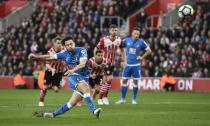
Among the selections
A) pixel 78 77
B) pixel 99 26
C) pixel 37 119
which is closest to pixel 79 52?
pixel 78 77

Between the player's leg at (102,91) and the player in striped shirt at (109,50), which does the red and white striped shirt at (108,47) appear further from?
the player's leg at (102,91)

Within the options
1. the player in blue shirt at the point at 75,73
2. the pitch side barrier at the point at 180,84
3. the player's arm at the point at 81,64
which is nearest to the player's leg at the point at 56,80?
the player in blue shirt at the point at 75,73

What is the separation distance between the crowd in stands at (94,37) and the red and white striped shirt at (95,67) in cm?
1197

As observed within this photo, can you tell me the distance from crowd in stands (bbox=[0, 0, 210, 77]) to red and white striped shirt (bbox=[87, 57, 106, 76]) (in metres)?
12.0

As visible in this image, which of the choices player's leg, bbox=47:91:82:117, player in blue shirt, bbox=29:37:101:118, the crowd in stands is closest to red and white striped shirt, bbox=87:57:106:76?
player in blue shirt, bbox=29:37:101:118

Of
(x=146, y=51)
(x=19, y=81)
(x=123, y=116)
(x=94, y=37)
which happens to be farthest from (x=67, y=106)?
(x=19, y=81)

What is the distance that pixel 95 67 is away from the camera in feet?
73.9

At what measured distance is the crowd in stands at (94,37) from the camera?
1399 inches

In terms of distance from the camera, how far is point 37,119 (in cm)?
1727

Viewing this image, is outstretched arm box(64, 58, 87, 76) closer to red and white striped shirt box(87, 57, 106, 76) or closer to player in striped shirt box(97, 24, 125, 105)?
red and white striped shirt box(87, 57, 106, 76)

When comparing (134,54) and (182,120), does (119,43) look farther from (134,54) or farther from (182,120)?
(182,120)

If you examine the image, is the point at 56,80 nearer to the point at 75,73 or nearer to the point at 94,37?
the point at 75,73

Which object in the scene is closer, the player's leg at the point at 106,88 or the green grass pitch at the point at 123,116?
the green grass pitch at the point at 123,116

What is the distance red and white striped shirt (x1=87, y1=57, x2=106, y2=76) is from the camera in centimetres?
2123
